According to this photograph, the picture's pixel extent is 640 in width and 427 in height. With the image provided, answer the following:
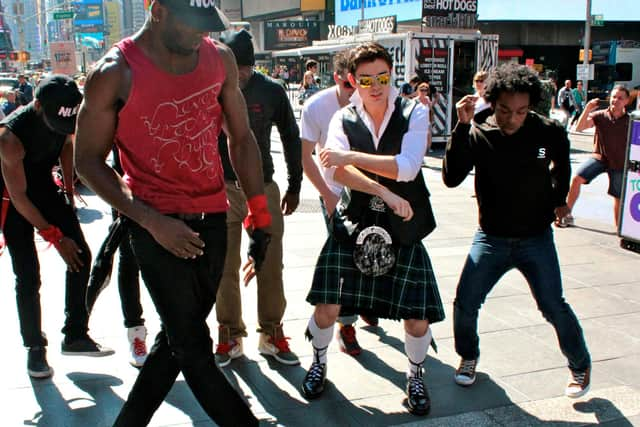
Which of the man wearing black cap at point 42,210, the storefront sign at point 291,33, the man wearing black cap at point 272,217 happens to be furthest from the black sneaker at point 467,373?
the storefront sign at point 291,33

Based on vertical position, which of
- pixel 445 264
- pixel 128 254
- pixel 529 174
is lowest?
pixel 445 264

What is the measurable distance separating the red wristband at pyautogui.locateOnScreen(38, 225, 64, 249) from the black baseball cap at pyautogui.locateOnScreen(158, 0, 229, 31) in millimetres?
1841

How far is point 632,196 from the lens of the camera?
24.3 ft

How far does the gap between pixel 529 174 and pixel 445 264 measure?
3.12 meters

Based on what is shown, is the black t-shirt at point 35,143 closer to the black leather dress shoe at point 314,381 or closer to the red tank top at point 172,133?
the red tank top at point 172,133

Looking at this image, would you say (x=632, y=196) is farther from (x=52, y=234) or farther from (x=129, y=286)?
(x=52, y=234)

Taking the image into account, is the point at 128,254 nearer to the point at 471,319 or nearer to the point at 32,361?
the point at 32,361

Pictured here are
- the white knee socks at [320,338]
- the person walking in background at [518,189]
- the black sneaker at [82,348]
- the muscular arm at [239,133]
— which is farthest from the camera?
the black sneaker at [82,348]

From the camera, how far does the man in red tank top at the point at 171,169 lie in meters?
2.65

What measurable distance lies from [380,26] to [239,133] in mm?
16387

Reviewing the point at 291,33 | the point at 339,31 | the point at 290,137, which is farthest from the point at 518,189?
the point at 291,33

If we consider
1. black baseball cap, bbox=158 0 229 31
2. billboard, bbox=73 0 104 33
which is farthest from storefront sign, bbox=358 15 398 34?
billboard, bbox=73 0 104 33

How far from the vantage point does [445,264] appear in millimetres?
6781

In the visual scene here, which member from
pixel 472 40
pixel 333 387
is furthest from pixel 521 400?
pixel 472 40
